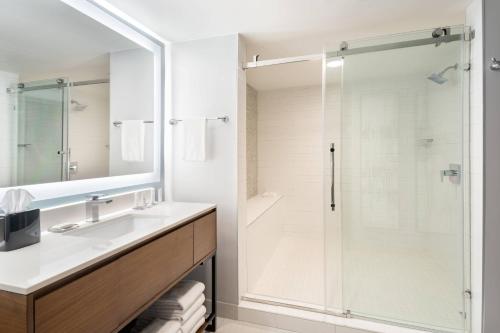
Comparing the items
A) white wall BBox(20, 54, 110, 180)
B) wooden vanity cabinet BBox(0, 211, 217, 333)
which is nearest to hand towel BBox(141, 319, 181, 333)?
wooden vanity cabinet BBox(0, 211, 217, 333)

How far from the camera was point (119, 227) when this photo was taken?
5.37 feet

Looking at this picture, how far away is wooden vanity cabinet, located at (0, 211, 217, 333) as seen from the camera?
2.53ft

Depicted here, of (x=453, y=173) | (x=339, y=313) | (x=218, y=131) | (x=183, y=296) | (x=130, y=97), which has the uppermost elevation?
(x=130, y=97)

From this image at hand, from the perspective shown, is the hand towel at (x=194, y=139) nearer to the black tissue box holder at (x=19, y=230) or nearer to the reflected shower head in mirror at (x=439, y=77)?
the black tissue box holder at (x=19, y=230)

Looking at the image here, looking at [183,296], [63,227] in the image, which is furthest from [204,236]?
[63,227]

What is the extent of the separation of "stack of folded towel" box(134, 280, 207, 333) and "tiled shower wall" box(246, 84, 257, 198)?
207cm

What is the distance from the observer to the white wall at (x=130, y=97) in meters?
1.87

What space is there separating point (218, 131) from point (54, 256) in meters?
1.39

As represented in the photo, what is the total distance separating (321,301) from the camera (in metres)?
2.21

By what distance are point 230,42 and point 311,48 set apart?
2.58 feet

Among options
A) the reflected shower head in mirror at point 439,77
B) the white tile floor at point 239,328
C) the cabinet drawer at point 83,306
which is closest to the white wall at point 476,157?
A: the reflected shower head in mirror at point 439,77

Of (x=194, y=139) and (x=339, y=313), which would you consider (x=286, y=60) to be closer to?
(x=194, y=139)

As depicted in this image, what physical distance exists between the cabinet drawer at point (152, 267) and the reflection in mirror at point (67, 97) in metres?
0.73

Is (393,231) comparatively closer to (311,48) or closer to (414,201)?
(414,201)
